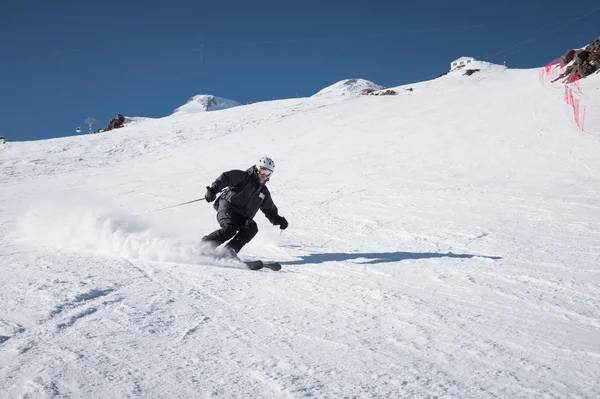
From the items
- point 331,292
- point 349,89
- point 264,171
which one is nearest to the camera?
point 331,292

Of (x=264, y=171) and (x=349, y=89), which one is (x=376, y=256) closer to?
(x=264, y=171)

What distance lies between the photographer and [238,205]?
5.82 meters

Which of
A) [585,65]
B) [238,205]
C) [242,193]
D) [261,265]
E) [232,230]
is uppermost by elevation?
[585,65]

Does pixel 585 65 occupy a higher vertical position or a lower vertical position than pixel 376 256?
higher

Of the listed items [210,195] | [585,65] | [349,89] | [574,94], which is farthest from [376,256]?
[349,89]

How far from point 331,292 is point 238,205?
2.29 m

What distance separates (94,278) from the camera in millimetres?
4371

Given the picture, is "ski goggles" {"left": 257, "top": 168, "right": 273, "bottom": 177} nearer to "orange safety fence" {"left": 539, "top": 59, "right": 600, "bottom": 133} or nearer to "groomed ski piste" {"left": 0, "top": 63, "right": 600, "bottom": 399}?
"groomed ski piste" {"left": 0, "top": 63, "right": 600, "bottom": 399}

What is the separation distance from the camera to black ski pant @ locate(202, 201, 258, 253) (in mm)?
5680

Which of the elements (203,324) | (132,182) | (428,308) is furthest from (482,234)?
(132,182)

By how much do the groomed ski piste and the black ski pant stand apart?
0.31 m

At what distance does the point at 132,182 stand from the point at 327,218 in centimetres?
931

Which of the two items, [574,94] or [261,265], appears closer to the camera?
[261,265]

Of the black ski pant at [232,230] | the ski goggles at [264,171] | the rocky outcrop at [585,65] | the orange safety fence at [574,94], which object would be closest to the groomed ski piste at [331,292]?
the black ski pant at [232,230]
